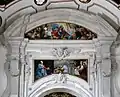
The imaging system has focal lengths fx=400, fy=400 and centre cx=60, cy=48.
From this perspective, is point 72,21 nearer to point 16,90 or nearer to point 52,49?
point 52,49

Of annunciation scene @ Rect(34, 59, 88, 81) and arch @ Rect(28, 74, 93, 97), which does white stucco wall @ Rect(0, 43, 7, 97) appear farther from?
annunciation scene @ Rect(34, 59, 88, 81)

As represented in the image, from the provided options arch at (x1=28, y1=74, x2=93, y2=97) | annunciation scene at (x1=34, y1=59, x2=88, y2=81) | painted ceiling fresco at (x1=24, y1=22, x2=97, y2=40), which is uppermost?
painted ceiling fresco at (x1=24, y1=22, x2=97, y2=40)

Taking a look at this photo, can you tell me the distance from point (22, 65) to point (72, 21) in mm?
2675

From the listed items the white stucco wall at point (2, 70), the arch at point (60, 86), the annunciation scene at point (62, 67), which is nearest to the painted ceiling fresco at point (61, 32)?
the annunciation scene at point (62, 67)

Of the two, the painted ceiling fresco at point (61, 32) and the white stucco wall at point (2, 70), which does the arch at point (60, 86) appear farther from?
the painted ceiling fresco at point (61, 32)

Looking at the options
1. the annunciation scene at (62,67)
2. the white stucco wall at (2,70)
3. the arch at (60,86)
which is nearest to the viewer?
the white stucco wall at (2,70)

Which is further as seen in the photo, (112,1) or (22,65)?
(22,65)

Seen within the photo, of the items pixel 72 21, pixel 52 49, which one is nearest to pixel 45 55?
pixel 52 49

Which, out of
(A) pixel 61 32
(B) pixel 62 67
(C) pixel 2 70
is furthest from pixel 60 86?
(C) pixel 2 70

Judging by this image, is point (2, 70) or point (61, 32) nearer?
point (2, 70)

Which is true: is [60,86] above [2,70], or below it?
below

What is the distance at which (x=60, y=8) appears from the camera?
15883 mm

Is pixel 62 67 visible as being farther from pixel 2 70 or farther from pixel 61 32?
pixel 2 70

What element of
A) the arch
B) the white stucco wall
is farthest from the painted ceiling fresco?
the arch
